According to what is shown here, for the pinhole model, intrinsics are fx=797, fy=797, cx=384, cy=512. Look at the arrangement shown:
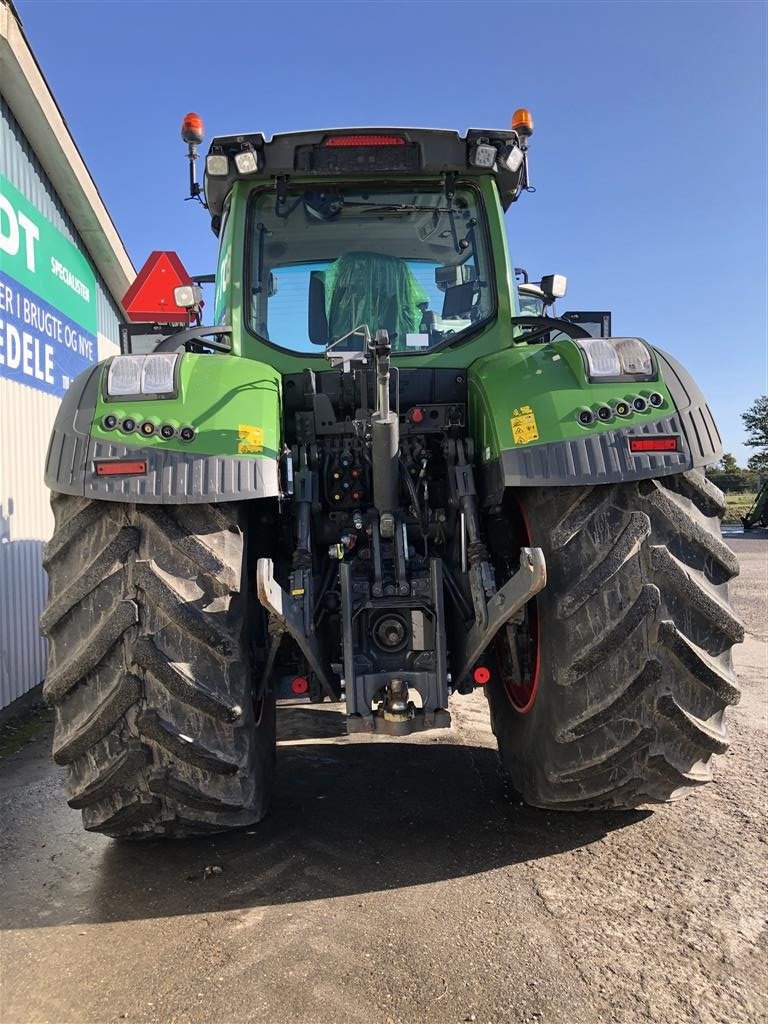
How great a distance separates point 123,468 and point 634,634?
1694 millimetres

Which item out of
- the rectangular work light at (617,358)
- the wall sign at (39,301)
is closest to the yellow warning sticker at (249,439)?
the rectangular work light at (617,358)

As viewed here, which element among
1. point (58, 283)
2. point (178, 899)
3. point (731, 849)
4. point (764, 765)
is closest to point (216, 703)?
point (178, 899)

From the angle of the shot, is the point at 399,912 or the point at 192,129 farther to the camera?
the point at 192,129

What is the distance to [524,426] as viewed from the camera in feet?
8.79

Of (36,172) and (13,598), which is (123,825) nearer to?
(13,598)

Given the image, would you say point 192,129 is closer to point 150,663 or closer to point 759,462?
point 150,663

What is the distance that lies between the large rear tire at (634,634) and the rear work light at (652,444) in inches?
4.4

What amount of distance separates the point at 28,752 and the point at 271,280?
2.89 m

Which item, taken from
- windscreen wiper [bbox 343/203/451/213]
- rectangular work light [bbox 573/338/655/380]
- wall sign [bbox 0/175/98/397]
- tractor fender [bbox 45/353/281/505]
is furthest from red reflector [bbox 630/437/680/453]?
wall sign [bbox 0/175/98/397]

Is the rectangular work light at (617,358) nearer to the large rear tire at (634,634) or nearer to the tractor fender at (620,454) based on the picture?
the tractor fender at (620,454)

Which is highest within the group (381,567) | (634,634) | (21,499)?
(21,499)

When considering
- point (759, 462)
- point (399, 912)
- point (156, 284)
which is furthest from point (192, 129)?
point (759, 462)

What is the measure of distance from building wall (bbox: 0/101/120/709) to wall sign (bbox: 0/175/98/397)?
0.28 feet

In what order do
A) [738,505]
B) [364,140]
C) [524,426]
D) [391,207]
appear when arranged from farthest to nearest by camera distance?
[738,505] < [391,207] < [364,140] < [524,426]
